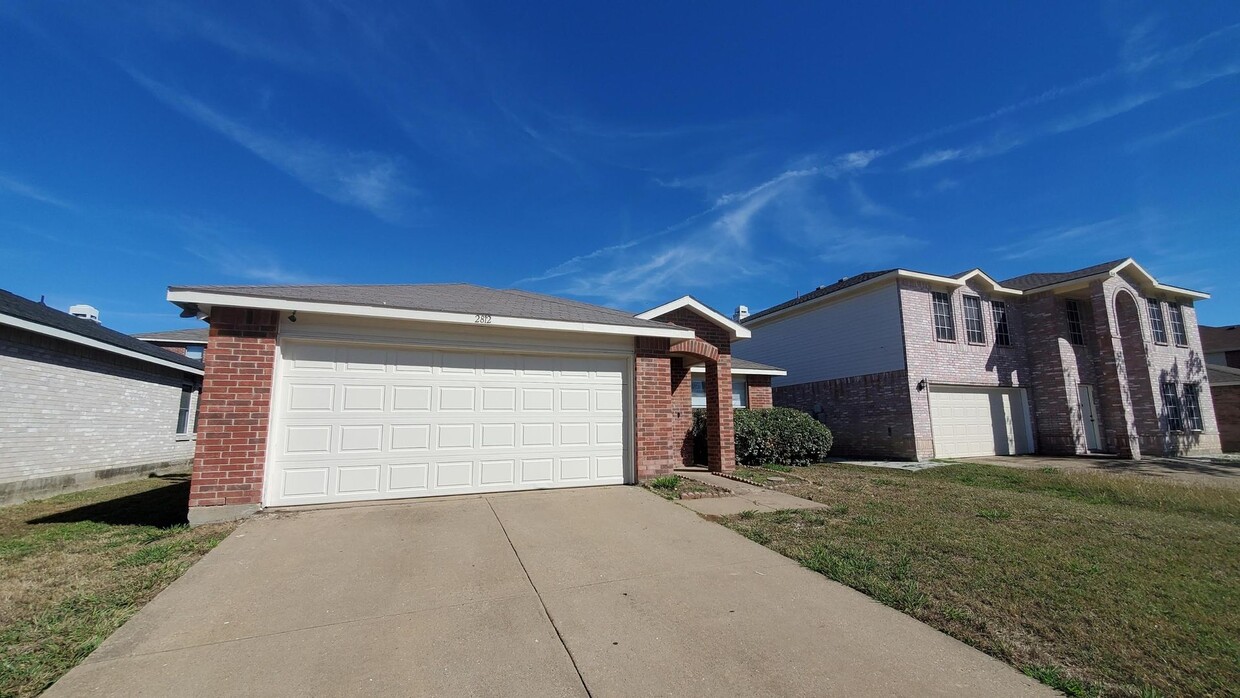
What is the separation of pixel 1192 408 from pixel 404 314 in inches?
1048

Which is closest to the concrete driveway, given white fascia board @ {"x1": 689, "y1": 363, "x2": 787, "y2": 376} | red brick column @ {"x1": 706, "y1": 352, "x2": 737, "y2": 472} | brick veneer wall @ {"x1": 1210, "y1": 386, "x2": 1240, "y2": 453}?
red brick column @ {"x1": 706, "y1": 352, "x2": 737, "y2": 472}

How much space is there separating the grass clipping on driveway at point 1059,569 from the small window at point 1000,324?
8.69 m

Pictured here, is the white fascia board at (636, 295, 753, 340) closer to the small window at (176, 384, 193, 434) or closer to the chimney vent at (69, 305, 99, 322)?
the small window at (176, 384, 193, 434)

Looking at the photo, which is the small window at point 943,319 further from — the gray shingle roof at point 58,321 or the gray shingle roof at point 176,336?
the gray shingle roof at point 176,336

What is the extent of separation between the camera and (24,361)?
8.43 m

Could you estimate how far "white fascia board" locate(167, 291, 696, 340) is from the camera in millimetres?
5864

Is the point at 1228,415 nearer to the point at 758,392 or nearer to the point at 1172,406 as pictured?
the point at 1172,406

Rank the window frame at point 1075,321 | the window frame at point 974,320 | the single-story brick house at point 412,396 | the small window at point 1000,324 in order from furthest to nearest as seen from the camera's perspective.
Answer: the window frame at point 1075,321 → the small window at point 1000,324 → the window frame at point 974,320 → the single-story brick house at point 412,396

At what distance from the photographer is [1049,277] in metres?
17.7

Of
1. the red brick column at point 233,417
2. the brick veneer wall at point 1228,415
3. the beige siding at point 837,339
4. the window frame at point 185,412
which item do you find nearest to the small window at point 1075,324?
the beige siding at point 837,339

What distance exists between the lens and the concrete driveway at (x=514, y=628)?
2668 mm

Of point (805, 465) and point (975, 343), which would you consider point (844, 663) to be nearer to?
point (805, 465)

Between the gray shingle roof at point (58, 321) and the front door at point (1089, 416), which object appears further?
the front door at point (1089, 416)

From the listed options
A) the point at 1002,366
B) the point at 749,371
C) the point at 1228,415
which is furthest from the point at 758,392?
the point at 1228,415
